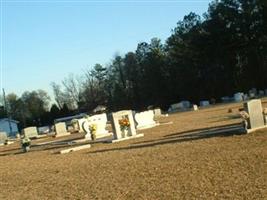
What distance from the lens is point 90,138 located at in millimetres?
30422

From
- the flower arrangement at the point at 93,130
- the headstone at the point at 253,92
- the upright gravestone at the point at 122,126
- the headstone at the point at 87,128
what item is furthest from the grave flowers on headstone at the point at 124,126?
the headstone at the point at 253,92

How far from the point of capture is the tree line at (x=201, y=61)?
7031 centimetres

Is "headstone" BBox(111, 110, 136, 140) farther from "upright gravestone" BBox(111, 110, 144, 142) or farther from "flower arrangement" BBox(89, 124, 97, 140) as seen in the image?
"flower arrangement" BBox(89, 124, 97, 140)

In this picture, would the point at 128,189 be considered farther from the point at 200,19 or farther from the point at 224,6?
the point at 200,19

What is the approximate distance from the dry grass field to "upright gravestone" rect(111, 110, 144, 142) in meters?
5.81

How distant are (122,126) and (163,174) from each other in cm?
1353

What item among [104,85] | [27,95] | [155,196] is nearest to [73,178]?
[155,196]

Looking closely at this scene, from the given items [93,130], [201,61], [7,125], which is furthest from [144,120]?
[7,125]

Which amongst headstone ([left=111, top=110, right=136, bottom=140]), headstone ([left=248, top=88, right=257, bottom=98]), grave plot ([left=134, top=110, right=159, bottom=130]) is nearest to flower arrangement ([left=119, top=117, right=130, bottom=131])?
headstone ([left=111, top=110, right=136, bottom=140])

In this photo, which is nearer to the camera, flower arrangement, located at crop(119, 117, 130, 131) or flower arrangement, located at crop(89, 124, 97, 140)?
flower arrangement, located at crop(119, 117, 130, 131)

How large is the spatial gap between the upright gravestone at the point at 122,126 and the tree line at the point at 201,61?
44.3 metres

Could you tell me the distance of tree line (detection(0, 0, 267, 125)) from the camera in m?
70.3

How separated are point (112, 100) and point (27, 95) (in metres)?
27.9

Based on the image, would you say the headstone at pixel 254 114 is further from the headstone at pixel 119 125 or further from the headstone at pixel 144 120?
the headstone at pixel 144 120
